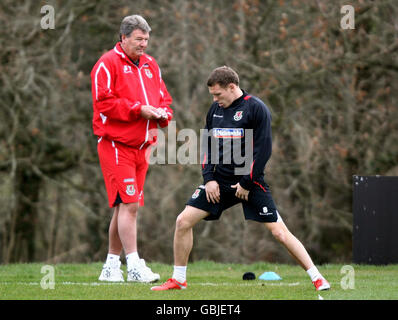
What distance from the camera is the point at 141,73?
725 cm

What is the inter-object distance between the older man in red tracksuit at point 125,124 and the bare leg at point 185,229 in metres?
0.76

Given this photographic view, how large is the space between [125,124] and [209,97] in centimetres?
650

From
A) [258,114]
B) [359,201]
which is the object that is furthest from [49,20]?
[258,114]

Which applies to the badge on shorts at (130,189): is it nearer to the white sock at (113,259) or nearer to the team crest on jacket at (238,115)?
the white sock at (113,259)

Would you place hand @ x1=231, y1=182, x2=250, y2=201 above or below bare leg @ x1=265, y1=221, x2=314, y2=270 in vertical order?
above

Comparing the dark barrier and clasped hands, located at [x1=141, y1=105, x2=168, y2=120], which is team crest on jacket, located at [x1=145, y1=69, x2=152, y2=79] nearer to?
clasped hands, located at [x1=141, y1=105, x2=168, y2=120]

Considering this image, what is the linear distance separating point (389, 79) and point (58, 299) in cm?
933

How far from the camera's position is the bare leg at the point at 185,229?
6289mm

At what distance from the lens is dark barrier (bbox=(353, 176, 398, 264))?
28.6 feet

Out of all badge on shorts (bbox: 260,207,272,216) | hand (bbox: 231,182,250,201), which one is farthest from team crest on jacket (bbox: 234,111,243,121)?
badge on shorts (bbox: 260,207,272,216)

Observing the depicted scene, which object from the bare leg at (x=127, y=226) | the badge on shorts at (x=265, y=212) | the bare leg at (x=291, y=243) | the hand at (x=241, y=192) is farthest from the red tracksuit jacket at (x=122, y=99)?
the bare leg at (x=291, y=243)

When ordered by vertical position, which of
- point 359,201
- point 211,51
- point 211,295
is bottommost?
point 211,295

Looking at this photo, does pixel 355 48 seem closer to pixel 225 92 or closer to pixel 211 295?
pixel 225 92

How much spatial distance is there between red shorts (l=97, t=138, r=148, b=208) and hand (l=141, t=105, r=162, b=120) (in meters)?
Result: 0.40
